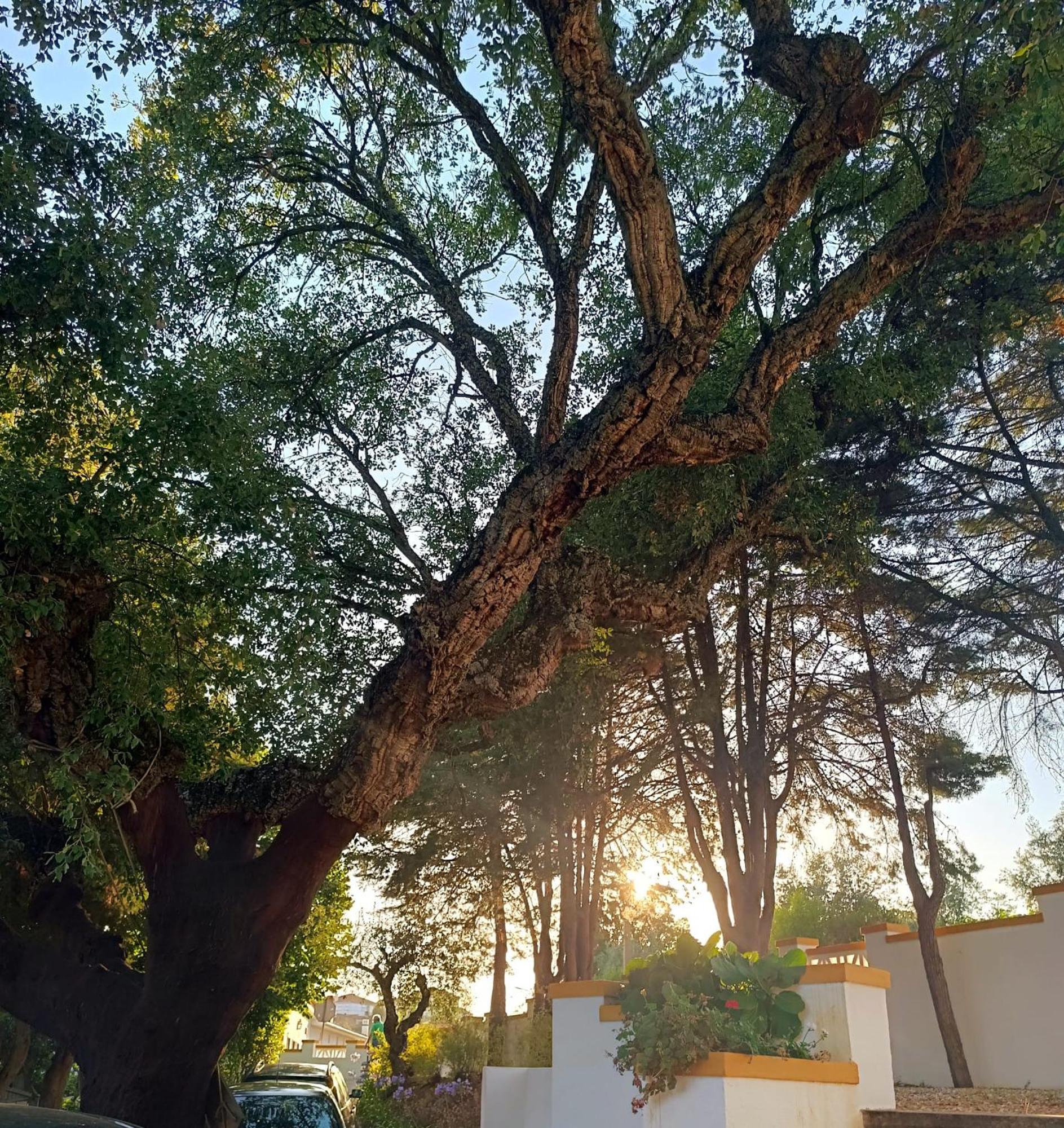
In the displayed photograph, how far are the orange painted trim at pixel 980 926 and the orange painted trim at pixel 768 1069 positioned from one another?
24.2ft

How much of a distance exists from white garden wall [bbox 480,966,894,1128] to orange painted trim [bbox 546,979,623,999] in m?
0.01

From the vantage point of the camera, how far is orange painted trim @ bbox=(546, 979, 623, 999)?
8.66 m

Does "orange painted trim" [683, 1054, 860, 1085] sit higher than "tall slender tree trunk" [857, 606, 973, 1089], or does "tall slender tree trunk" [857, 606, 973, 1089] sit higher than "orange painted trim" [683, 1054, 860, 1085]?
"tall slender tree trunk" [857, 606, 973, 1089]

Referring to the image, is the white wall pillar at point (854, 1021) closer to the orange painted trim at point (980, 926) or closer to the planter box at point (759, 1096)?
the planter box at point (759, 1096)

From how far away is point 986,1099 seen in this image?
35.0 feet

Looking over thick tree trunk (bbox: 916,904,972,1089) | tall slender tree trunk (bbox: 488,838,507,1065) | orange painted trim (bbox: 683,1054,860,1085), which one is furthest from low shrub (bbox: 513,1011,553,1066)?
orange painted trim (bbox: 683,1054,860,1085)

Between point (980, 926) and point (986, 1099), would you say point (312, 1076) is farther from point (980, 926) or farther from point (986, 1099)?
point (980, 926)

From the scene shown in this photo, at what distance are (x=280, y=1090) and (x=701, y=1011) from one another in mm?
6817

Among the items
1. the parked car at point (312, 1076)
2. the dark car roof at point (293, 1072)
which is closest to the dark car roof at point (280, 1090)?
the parked car at point (312, 1076)

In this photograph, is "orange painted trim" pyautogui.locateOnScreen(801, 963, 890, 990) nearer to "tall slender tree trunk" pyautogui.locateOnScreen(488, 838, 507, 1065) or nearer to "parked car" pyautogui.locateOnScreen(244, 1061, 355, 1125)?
"parked car" pyautogui.locateOnScreen(244, 1061, 355, 1125)

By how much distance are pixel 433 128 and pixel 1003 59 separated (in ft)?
21.8

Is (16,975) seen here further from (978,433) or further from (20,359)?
(978,433)

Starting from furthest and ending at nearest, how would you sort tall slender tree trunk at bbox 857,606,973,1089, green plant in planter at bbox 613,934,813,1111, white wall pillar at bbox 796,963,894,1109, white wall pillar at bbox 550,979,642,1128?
1. tall slender tree trunk at bbox 857,606,973,1089
2. white wall pillar at bbox 550,979,642,1128
3. white wall pillar at bbox 796,963,894,1109
4. green plant in planter at bbox 613,934,813,1111

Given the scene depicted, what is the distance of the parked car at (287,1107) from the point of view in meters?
10.8
